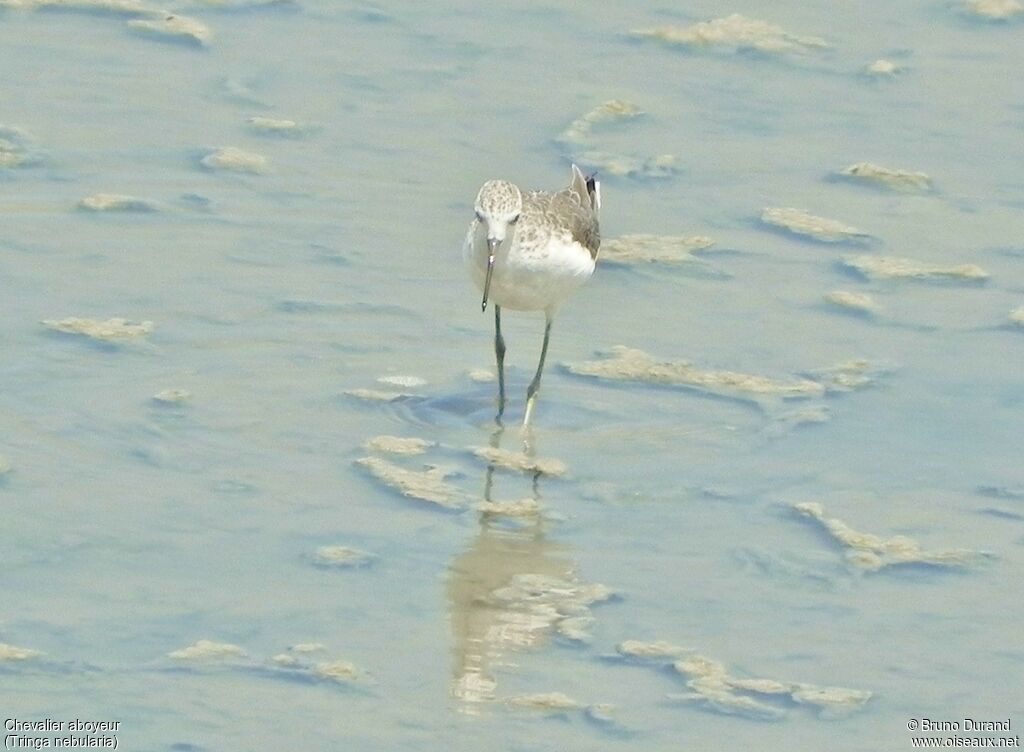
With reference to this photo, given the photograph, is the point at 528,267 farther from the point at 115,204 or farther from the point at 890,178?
the point at 890,178

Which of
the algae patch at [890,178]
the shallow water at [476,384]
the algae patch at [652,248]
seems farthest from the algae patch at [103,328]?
the algae patch at [890,178]

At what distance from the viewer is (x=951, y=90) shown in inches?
461


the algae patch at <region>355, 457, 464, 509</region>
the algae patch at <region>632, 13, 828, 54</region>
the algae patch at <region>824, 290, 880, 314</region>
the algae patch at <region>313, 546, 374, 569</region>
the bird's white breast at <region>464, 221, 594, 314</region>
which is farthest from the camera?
the algae patch at <region>632, 13, 828, 54</region>

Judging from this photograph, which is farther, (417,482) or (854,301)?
(854,301)

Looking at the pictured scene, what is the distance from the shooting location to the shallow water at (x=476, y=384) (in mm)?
6449

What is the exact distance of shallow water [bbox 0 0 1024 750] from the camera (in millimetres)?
6449

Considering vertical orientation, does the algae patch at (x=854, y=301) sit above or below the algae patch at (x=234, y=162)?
above

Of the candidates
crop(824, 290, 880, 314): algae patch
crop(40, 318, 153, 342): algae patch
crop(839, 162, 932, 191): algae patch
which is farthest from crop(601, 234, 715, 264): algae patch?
crop(40, 318, 153, 342): algae patch

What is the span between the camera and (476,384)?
8.91 meters

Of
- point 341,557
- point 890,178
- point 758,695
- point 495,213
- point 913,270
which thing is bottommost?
point 341,557

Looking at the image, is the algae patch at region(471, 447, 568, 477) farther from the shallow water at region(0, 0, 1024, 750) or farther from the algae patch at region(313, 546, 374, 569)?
the algae patch at region(313, 546, 374, 569)

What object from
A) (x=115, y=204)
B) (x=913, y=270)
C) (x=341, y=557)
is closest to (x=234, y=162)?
(x=115, y=204)

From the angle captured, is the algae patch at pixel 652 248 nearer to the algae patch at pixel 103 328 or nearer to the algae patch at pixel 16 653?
the algae patch at pixel 103 328

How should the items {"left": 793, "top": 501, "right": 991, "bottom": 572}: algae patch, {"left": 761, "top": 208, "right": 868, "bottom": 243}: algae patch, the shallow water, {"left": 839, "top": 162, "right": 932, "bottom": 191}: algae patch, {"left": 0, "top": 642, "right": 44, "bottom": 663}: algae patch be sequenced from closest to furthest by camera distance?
{"left": 0, "top": 642, "right": 44, "bottom": 663}: algae patch < the shallow water < {"left": 793, "top": 501, "right": 991, "bottom": 572}: algae patch < {"left": 761, "top": 208, "right": 868, "bottom": 243}: algae patch < {"left": 839, "top": 162, "right": 932, "bottom": 191}: algae patch
